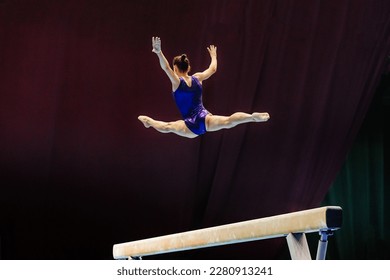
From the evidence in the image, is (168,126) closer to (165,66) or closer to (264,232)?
(165,66)

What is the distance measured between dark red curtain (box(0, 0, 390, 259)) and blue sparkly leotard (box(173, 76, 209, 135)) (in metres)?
1.86

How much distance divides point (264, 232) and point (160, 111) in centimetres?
386

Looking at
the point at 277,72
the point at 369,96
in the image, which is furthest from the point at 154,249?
the point at 369,96

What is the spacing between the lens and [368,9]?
751 centimetres

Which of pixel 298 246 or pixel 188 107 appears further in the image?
pixel 188 107

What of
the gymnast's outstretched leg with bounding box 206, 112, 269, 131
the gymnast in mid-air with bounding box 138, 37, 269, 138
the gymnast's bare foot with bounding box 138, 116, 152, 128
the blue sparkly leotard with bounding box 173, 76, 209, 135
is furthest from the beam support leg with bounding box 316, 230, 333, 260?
the gymnast's bare foot with bounding box 138, 116, 152, 128

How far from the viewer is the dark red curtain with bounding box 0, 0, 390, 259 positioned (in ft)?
24.1

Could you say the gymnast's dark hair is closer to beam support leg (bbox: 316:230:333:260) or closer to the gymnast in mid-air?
the gymnast in mid-air

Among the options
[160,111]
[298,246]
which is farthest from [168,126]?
[298,246]

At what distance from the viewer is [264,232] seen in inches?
152

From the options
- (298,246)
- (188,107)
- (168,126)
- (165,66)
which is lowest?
(298,246)
